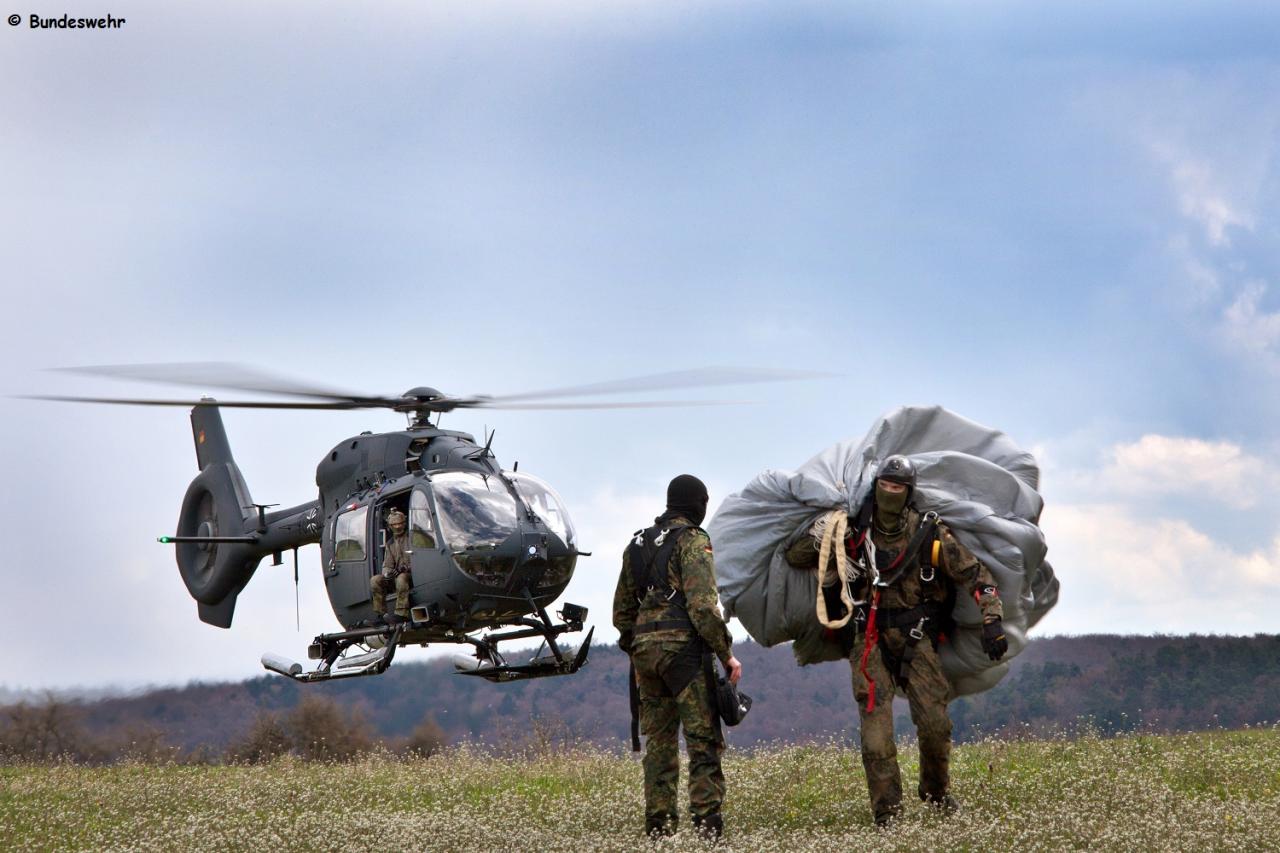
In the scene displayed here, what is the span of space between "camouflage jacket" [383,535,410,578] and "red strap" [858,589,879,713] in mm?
5791

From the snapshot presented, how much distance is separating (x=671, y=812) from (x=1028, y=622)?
298 cm

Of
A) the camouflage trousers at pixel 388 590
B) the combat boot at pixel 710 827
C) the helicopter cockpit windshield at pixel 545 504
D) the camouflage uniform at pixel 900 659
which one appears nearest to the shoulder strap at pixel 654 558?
the camouflage uniform at pixel 900 659

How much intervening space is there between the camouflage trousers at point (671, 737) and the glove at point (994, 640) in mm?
1890

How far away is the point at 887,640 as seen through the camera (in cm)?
912

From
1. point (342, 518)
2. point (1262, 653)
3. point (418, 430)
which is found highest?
point (418, 430)

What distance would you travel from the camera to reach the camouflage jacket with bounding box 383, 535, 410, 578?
43.9 feet

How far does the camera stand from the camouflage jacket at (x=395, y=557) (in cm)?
1338

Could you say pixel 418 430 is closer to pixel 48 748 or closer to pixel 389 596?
pixel 389 596

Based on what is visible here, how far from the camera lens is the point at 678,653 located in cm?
880

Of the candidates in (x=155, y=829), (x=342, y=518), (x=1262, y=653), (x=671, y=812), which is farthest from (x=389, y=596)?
(x=1262, y=653)

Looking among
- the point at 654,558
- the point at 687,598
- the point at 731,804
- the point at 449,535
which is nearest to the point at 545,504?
the point at 449,535

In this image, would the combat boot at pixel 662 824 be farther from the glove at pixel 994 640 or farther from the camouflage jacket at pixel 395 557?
the camouflage jacket at pixel 395 557

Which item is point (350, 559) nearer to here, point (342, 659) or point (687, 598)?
point (342, 659)

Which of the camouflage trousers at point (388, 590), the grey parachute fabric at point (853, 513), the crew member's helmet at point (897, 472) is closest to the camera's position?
the crew member's helmet at point (897, 472)
